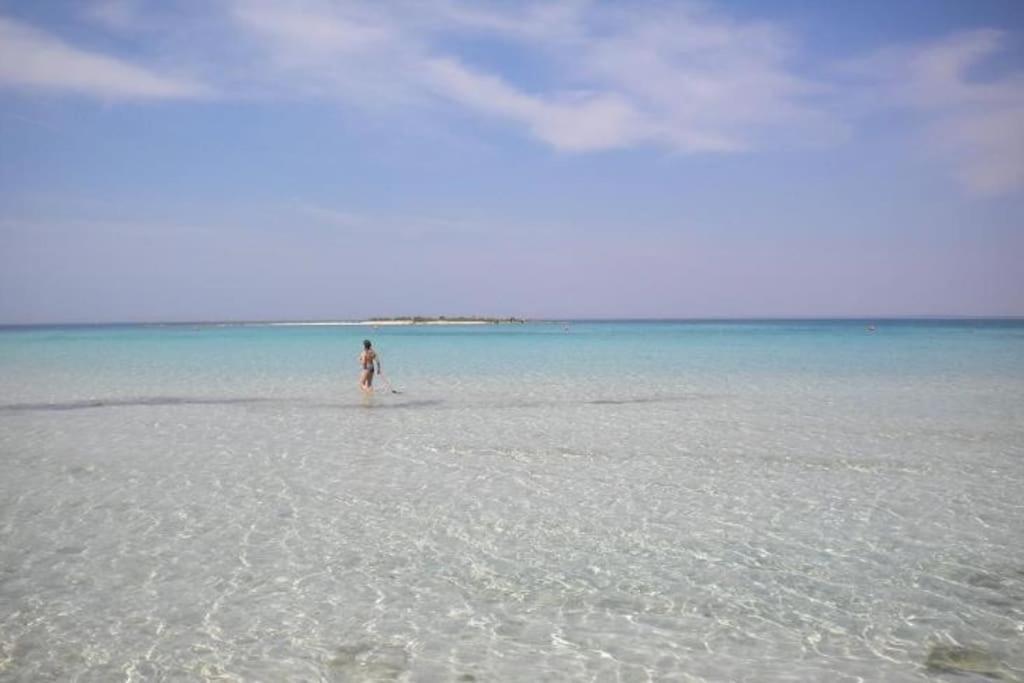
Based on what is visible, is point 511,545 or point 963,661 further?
point 511,545

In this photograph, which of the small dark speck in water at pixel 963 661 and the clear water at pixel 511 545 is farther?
the clear water at pixel 511 545

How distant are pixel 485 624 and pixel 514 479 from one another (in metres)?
5.21

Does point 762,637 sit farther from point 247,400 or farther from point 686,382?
point 686,382

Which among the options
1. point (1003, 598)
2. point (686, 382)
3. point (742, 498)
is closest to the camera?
point (1003, 598)

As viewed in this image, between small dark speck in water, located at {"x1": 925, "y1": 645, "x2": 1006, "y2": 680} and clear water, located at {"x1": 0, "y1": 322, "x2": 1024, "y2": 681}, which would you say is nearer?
small dark speck in water, located at {"x1": 925, "y1": 645, "x2": 1006, "y2": 680}

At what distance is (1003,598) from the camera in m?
6.59

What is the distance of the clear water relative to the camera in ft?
18.5

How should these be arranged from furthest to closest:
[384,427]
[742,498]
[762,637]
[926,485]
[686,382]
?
[686,382]
[384,427]
[926,485]
[742,498]
[762,637]

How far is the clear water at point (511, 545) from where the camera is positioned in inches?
223

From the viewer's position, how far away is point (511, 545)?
26.8 ft

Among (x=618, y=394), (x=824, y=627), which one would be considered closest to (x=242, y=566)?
(x=824, y=627)

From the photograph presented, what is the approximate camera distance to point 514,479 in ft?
37.2

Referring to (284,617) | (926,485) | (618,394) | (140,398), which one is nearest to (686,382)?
Result: (618,394)

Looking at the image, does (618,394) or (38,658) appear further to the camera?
(618,394)
